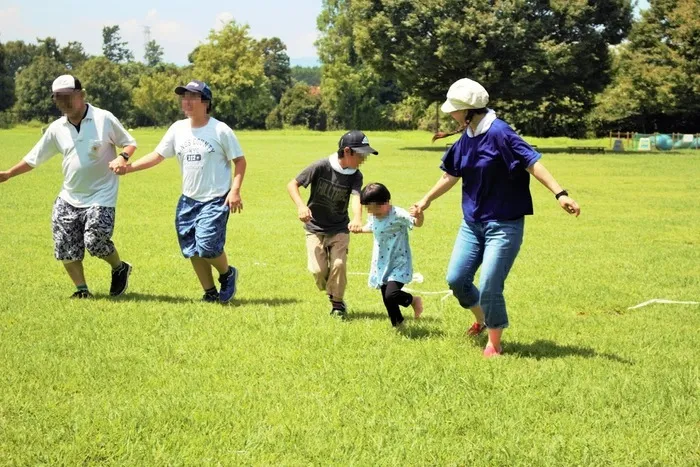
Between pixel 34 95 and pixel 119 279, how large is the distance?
4010 inches

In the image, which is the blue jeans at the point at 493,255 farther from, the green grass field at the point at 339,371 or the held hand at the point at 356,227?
the held hand at the point at 356,227

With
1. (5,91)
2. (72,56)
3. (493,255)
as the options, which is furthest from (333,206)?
(72,56)

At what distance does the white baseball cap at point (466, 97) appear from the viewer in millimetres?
6387

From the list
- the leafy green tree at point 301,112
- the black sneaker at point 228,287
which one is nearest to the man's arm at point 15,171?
the black sneaker at point 228,287

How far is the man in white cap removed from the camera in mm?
8430

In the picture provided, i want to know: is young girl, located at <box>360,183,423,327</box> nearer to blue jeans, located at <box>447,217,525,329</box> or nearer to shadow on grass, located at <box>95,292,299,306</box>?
blue jeans, located at <box>447,217,525,329</box>

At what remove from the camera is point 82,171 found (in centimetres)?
844

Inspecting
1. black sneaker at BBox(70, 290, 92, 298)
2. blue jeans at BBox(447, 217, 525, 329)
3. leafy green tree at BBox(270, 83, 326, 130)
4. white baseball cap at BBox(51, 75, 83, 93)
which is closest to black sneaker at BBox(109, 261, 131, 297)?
black sneaker at BBox(70, 290, 92, 298)

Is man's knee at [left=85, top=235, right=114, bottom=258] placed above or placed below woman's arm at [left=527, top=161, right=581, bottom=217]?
below

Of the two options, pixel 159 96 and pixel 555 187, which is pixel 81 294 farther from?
pixel 159 96

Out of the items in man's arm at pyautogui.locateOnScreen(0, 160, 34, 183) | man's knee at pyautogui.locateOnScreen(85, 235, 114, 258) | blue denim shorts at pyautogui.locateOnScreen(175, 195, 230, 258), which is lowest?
man's knee at pyautogui.locateOnScreen(85, 235, 114, 258)

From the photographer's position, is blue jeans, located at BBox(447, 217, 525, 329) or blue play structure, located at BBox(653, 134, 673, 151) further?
blue play structure, located at BBox(653, 134, 673, 151)

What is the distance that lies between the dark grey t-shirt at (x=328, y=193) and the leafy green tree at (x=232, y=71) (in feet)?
283

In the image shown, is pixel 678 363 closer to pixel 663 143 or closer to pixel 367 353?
pixel 367 353
